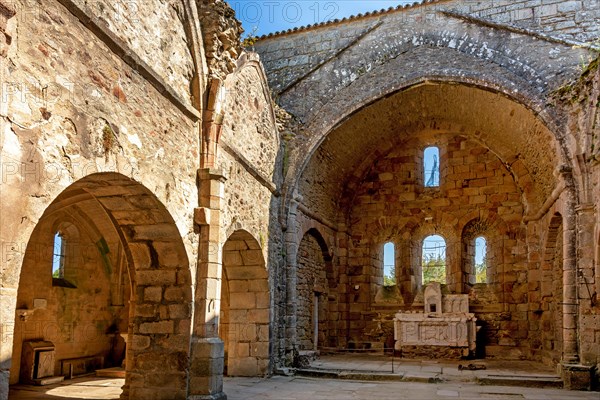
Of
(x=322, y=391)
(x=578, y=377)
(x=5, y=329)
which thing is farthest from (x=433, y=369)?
(x=5, y=329)

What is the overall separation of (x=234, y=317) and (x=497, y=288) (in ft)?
23.8

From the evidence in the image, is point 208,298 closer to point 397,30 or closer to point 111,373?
point 111,373

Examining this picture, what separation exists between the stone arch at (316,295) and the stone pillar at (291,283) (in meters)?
1.10

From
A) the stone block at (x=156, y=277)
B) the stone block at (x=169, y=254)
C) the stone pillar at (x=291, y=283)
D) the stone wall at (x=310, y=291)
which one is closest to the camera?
the stone block at (x=169, y=254)

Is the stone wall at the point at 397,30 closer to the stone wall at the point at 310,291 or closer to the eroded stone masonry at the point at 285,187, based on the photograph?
the eroded stone masonry at the point at 285,187

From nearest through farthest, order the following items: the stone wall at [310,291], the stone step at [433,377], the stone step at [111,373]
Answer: the stone step at [433,377], the stone step at [111,373], the stone wall at [310,291]

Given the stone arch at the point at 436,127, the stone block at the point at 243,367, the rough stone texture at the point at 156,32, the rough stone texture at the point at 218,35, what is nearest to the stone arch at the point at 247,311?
the stone block at the point at 243,367

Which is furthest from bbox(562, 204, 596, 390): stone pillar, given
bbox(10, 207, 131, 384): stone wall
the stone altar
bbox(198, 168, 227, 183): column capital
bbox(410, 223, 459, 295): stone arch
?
bbox(10, 207, 131, 384): stone wall

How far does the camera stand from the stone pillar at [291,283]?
11.4 m

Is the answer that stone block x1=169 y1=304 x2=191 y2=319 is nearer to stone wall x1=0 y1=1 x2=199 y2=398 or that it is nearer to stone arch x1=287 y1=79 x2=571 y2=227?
stone wall x1=0 y1=1 x2=199 y2=398

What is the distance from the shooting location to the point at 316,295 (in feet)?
46.8

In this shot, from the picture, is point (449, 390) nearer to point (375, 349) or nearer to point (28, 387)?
point (375, 349)

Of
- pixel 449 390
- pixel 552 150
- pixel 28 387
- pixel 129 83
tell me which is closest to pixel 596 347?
pixel 449 390

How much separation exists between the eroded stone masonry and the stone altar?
0.05 metres
